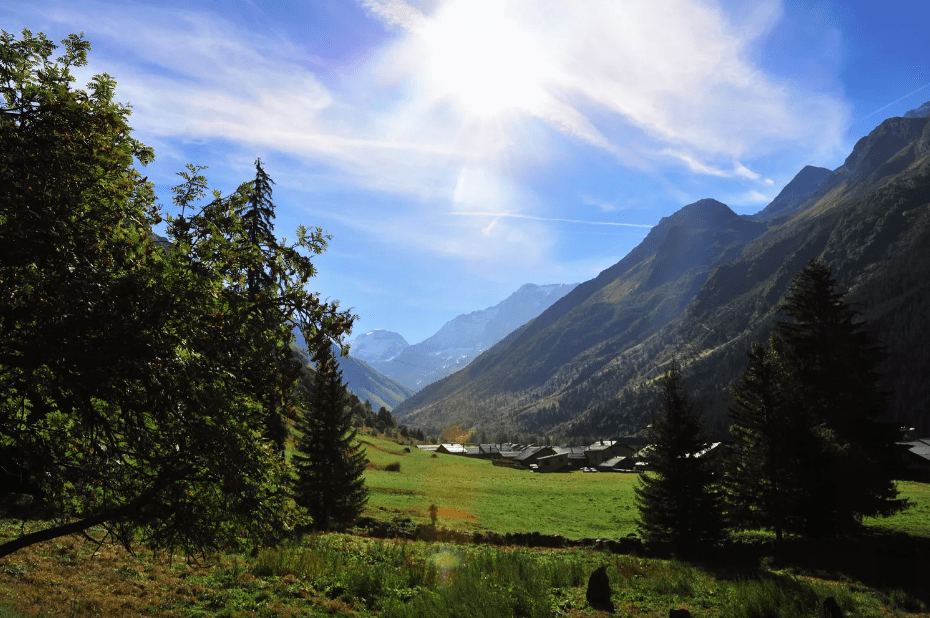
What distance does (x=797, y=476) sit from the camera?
2542cm

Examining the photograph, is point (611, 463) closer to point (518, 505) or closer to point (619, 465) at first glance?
point (619, 465)

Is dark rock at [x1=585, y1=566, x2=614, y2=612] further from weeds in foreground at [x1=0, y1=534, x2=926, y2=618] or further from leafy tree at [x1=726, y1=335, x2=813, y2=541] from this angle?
leafy tree at [x1=726, y1=335, x2=813, y2=541]

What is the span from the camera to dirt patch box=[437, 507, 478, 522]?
127 feet

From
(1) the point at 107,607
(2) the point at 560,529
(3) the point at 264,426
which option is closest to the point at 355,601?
(1) the point at 107,607

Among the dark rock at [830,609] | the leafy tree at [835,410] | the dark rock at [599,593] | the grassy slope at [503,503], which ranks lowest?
the grassy slope at [503,503]

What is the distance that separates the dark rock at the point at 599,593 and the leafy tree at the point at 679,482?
12352mm

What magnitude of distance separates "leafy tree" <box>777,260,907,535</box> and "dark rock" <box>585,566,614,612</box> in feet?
54.4

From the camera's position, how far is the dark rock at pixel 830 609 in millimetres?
12125

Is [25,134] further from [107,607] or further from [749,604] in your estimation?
[749,604]

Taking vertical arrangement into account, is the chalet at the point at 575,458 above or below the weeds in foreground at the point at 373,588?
below

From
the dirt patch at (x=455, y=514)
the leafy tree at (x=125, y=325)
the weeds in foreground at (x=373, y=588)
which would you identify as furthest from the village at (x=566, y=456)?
the leafy tree at (x=125, y=325)

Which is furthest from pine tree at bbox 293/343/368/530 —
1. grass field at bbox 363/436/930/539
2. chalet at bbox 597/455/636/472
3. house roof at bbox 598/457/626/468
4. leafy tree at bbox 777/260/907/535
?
house roof at bbox 598/457/626/468

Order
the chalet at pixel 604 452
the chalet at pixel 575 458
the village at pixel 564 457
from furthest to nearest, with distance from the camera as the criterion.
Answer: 1. the chalet at pixel 604 452
2. the chalet at pixel 575 458
3. the village at pixel 564 457

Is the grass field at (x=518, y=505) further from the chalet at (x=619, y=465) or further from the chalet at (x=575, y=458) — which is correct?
the chalet at (x=575, y=458)
